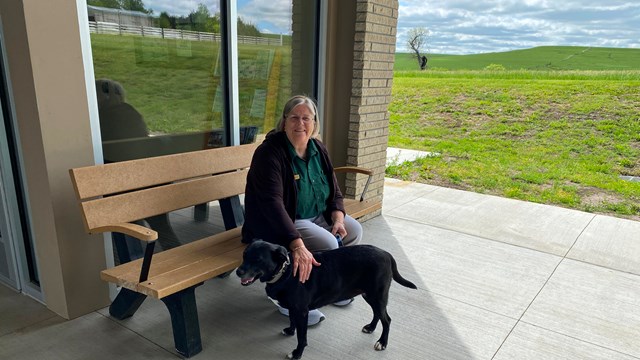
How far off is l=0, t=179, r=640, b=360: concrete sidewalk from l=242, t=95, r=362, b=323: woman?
42 cm

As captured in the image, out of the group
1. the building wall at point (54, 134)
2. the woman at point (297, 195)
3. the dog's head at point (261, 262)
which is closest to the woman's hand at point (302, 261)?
the woman at point (297, 195)

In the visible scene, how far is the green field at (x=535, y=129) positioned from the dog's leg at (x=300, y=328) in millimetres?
4973

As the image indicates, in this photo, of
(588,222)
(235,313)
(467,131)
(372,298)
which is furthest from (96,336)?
(467,131)

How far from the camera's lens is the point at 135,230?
2.22m

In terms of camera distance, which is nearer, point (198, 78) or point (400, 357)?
point (400, 357)

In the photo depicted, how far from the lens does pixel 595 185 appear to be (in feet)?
22.8

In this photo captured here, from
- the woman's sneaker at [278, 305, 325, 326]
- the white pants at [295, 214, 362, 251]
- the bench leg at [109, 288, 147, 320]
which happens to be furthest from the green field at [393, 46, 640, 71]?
the bench leg at [109, 288, 147, 320]

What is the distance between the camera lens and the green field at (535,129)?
698 cm

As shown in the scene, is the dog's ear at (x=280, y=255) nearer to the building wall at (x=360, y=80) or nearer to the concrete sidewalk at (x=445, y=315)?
the concrete sidewalk at (x=445, y=315)

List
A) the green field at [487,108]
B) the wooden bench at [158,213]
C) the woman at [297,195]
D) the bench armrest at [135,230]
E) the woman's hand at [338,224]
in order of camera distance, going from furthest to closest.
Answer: the green field at [487,108], the woman's hand at [338,224], the woman at [297,195], the wooden bench at [158,213], the bench armrest at [135,230]

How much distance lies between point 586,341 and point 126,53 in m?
3.59

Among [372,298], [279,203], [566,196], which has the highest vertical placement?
[279,203]

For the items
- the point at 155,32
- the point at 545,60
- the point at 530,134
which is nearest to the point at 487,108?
the point at 530,134

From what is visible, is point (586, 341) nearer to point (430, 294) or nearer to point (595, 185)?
point (430, 294)
